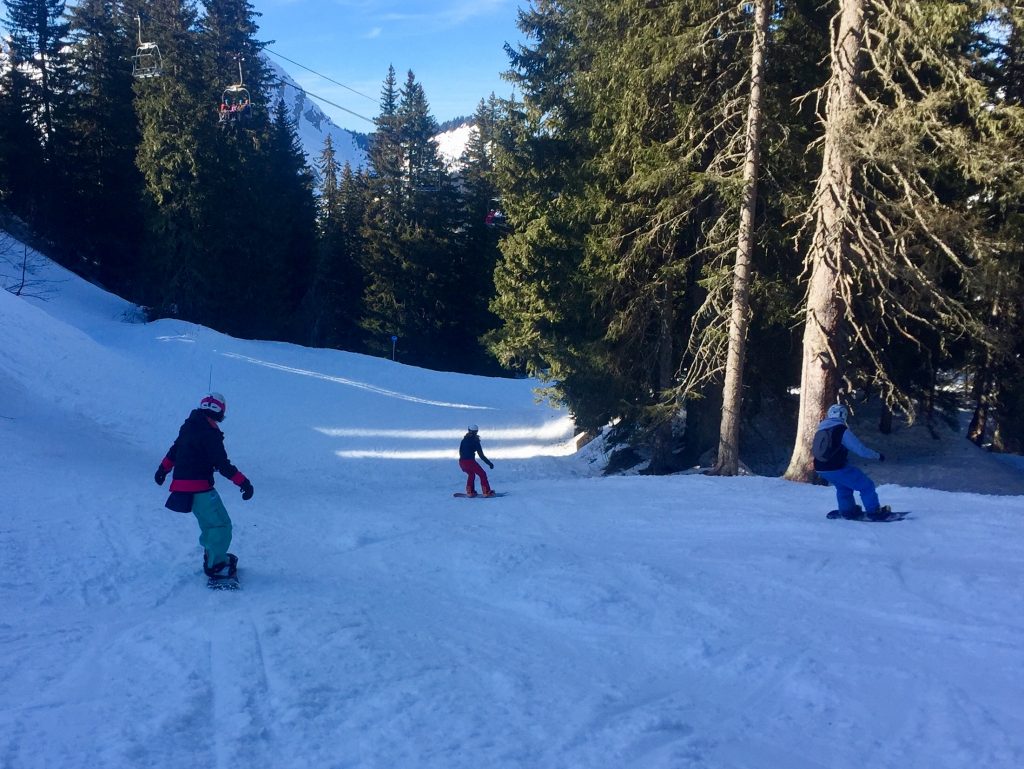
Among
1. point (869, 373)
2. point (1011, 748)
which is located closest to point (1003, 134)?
point (869, 373)

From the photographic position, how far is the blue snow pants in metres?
8.67

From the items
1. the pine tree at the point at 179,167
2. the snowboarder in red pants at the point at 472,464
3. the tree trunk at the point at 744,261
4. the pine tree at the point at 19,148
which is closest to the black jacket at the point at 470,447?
the snowboarder in red pants at the point at 472,464

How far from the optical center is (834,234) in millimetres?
11703

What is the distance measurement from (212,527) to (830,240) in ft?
33.0

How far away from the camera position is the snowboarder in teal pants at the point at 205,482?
7145 millimetres

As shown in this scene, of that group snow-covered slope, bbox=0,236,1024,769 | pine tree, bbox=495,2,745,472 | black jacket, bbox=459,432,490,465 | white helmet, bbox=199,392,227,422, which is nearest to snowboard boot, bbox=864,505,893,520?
snow-covered slope, bbox=0,236,1024,769

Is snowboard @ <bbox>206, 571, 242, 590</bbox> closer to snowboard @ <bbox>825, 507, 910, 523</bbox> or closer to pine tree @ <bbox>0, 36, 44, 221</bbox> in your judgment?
snowboard @ <bbox>825, 507, 910, 523</bbox>

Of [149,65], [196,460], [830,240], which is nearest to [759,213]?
[830,240]

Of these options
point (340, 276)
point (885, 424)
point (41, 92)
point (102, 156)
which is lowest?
point (885, 424)

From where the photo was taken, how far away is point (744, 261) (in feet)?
44.4

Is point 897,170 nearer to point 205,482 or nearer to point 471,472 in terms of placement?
point 471,472

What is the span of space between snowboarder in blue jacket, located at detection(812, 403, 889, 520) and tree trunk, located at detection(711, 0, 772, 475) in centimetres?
472

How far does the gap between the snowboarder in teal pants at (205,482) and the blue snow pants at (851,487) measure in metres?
6.75

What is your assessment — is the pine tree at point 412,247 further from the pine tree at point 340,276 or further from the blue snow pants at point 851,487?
the blue snow pants at point 851,487
